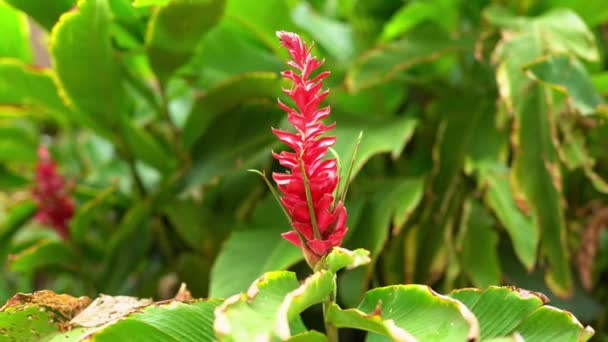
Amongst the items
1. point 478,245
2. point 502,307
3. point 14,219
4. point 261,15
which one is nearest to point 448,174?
point 478,245

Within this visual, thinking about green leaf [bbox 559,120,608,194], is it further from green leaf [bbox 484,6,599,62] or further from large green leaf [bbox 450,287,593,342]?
large green leaf [bbox 450,287,593,342]

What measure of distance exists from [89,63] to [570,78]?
0.55m

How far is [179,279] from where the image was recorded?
95cm

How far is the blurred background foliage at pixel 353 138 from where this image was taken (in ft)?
2.48

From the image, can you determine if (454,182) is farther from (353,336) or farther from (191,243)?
(191,243)

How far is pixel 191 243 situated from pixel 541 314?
0.62 m

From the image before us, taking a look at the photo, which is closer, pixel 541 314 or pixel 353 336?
pixel 541 314

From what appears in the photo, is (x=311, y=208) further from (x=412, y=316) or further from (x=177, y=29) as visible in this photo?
(x=177, y=29)

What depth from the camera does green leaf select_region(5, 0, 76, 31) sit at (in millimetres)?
740

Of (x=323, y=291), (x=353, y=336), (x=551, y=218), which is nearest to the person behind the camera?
(x=323, y=291)

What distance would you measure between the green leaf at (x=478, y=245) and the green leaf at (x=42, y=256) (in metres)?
0.52

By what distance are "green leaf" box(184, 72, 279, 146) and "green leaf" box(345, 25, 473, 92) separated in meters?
0.11

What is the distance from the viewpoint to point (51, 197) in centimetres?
88

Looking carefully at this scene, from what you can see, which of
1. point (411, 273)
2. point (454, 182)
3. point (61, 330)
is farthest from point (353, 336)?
point (61, 330)
